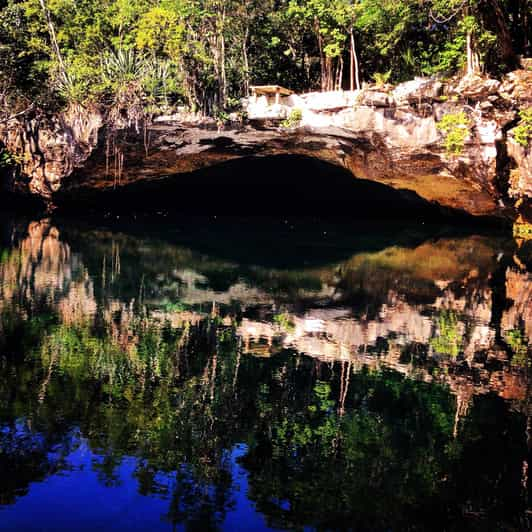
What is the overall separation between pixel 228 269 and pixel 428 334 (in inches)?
275

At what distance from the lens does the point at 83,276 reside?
45.6ft

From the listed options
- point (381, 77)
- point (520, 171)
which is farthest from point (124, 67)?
point (520, 171)

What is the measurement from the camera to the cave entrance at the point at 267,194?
29688 mm

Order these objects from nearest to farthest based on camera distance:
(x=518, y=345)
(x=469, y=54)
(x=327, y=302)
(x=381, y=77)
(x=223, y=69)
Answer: (x=518, y=345)
(x=327, y=302)
(x=469, y=54)
(x=381, y=77)
(x=223, y=69)

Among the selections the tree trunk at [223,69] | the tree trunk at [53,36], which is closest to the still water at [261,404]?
the tree trunk at [223,69]

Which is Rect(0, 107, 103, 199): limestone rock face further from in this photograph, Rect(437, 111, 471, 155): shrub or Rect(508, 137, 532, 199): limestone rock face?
Rect(508, 137, 532, 199): limestone rock face

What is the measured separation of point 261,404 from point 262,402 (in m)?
0.06

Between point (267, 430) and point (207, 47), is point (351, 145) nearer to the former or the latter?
point (207, 47)

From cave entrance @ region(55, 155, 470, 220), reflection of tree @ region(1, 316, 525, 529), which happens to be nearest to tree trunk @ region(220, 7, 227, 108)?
cave entrance @ region(55, 155, 470, 220)

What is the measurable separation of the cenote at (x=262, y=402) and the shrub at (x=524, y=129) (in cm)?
640

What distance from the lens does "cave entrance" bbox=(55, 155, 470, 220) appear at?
29.7m

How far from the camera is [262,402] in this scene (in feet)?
21.4

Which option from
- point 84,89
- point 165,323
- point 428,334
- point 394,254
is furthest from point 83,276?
point 84,89

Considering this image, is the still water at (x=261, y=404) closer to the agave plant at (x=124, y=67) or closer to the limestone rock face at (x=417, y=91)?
the limestone rock face at (x=417, y=91)
